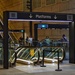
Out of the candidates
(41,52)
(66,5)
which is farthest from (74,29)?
(66,5)

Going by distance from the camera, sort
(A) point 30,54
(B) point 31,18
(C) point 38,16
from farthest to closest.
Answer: (A) point 30,54 → (C) point 38,16 → (B) point 31,18

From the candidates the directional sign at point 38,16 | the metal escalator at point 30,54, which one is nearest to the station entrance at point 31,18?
the directional sign at point 38,16

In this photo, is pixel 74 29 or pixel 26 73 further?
pixel 74 29

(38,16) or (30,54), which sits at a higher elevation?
(38,16)

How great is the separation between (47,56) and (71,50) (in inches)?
90.7

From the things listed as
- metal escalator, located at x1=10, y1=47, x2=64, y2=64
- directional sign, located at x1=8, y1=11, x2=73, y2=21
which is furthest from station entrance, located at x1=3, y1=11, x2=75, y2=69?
metal escalator, located at x1=10, y1=47, x2=64, y2=64

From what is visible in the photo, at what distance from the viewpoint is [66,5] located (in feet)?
103

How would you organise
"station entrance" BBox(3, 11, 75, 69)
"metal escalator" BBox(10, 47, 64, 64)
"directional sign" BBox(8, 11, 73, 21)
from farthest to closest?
"metal escalator" BBox(10, 47, 64, 64)
"directional sign" BBox(8, 11, 73, 21)
"station entrance" BBox(3, 11, 75, 69)

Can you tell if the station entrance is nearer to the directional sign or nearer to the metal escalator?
the directional sign

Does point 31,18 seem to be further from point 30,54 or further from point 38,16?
point 30,54

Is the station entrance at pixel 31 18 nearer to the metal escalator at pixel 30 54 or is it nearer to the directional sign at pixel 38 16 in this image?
the directional sign at pixel 38 16

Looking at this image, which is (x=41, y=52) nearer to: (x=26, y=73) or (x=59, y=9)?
(x=26, y=73)

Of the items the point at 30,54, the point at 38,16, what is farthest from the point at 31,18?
the point at 30,54

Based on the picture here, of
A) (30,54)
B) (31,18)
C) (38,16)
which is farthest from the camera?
(30,54)
